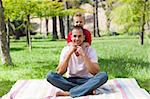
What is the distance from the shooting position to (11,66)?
5855 mm

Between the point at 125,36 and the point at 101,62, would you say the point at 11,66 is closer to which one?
the point at 101,62

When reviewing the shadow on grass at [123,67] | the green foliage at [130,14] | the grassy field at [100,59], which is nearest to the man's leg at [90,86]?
the grassy field at [100,59]

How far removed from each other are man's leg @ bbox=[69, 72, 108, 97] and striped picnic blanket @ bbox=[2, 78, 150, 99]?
0.07 metres

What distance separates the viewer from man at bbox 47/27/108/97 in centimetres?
365

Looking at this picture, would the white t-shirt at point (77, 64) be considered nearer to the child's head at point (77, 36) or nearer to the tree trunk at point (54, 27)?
the child's head at point (77, 36)

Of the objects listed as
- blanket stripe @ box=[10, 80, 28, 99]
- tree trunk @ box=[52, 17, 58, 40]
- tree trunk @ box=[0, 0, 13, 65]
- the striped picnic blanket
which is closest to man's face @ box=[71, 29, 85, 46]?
the striped picnic blanket

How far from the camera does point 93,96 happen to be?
3.57m

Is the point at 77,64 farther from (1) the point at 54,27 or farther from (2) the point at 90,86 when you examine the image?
(1) the point at 54,27

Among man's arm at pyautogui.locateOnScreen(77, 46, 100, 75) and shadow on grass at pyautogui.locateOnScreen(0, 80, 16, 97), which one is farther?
shadow on grass at pyautogui.locateOnScreen(0, 80, 16, 97)

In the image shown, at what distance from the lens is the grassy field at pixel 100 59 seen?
17.7 ft

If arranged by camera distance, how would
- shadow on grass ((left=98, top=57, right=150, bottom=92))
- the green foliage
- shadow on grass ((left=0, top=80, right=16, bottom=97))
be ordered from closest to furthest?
1. shadow on grass ((left=0, top=80, right=16, bottom=97))
2. shadow on grass ((left=98, top=57, right=150, bottom=92))
3. the green foliage

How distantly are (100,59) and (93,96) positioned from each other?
277cm

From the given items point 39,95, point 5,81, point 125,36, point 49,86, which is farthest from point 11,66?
point 125,36

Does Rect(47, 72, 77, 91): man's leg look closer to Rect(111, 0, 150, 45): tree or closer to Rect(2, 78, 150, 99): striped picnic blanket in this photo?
Rect(2, 78, 150, 99): striped picnic blanket
